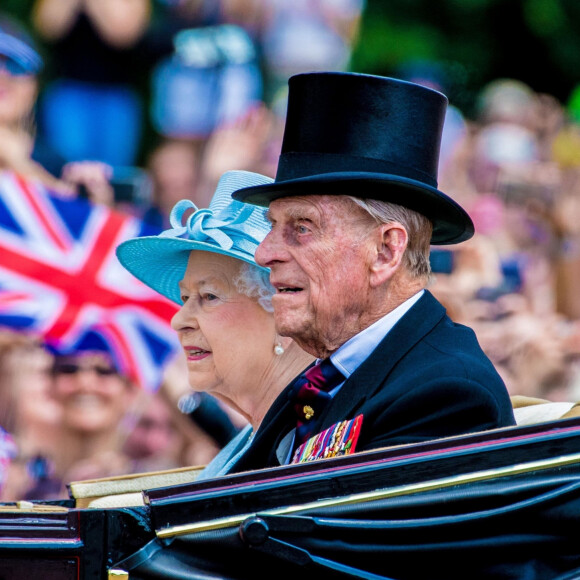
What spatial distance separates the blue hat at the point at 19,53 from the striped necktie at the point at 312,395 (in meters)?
4.34

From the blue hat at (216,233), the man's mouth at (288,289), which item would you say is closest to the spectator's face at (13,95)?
the blue hat at (216,233)

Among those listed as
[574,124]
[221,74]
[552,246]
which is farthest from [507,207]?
[221,74]

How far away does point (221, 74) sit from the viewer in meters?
7.04

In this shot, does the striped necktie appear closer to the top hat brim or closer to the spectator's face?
the top hat brim

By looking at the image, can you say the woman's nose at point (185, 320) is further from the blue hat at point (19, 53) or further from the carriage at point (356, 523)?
the blue hat at point (19, 53)

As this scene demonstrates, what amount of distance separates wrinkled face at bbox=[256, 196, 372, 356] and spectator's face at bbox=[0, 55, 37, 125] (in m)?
3.99

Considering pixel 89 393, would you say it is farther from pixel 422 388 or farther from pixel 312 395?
pixel 422 388

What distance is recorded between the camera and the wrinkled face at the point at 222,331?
344 cm

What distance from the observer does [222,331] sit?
345 centimetres

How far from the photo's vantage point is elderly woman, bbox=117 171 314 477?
11.2 feet

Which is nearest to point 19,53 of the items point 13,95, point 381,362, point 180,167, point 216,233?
point 13,95

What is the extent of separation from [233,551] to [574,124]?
282 inches

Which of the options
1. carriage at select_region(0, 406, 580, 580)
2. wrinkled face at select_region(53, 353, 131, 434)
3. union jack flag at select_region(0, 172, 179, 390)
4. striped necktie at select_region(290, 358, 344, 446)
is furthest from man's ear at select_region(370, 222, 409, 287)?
union jack flag at select_region(0, 172, 179, 390)

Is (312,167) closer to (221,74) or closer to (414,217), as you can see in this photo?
(414,217)
